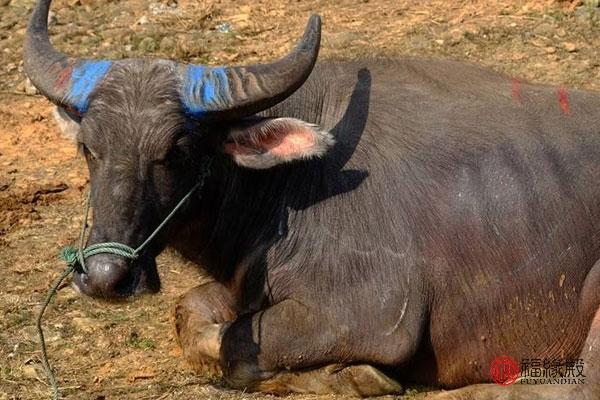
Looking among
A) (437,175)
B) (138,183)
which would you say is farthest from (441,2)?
(138,183)

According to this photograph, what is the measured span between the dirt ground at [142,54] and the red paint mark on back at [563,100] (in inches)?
90.1

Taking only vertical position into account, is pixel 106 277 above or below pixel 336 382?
above

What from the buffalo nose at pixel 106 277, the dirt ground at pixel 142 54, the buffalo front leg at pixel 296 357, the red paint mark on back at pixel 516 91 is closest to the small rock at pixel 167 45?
the dirt ground at pixel 142 54

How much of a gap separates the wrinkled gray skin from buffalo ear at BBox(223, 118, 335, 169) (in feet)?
0.33

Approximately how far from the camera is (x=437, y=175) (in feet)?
20.0

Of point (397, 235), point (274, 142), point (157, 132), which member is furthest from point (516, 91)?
point (157, 132)

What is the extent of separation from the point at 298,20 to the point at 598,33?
9.04 ft

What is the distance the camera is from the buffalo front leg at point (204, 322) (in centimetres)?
632

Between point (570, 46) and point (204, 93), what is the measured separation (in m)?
5.16

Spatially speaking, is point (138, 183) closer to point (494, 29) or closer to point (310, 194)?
point (310, 194)

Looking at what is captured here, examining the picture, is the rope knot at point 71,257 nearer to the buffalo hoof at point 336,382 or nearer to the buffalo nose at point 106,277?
the buffalo nose at point 106,277

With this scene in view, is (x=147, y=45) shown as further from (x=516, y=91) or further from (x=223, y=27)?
(x=516, y=91)

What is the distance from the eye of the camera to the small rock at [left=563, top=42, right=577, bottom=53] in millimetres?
9927

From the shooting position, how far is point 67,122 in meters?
Result: 6.14
